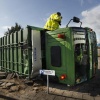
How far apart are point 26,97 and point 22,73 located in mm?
2044

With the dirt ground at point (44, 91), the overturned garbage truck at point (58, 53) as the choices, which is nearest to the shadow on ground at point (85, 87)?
the dirt ground at point (44, 91)

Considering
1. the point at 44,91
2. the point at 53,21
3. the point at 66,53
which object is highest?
the point at 53,21

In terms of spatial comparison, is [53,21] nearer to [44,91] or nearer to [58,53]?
[58,53]

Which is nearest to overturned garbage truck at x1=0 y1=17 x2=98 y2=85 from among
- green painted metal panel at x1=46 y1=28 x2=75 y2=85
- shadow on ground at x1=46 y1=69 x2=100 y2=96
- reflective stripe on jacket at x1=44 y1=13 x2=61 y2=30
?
green painted metal panel at x1=46 y1=28 x2=75 y2=85

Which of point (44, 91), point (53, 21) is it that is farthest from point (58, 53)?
point (53, 21)

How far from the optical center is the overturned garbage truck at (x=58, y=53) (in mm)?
6289

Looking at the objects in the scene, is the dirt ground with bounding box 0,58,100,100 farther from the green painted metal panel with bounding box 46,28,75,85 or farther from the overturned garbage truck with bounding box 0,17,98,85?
the green painted metal panel with bounding box 46,28,75,85

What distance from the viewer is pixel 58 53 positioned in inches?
261

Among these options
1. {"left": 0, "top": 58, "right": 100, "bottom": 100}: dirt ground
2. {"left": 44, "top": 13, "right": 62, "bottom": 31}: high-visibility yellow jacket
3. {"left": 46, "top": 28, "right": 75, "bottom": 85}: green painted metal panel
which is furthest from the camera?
{"left": 44, "top": 13, "right": 62, "bottom": 31}: high-visibility yellow jacket

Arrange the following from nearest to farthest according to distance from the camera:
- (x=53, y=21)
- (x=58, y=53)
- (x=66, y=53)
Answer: (x=66, y=53) < (x=58, y=53) < (x=53, y=21)

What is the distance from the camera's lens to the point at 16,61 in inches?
325

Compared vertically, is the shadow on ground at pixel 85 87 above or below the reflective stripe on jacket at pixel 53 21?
below

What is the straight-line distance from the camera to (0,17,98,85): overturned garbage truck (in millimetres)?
6289

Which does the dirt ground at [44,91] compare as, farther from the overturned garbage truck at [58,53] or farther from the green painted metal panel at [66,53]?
the green painted metal panel at [66,53]
